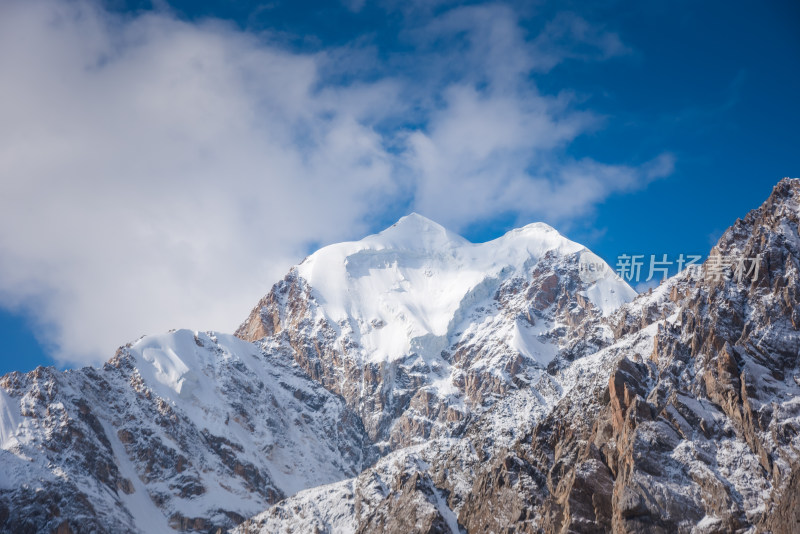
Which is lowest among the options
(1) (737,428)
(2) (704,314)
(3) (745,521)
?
(3) (745,521)

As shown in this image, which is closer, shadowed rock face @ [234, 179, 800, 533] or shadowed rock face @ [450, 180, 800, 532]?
shadowed rock face @ [450, 180, 800, 532]

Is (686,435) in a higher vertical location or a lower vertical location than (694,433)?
lower

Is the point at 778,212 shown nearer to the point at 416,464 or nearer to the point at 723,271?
the point at 723,271

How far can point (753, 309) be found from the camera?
145875 millimetres

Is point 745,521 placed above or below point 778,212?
below

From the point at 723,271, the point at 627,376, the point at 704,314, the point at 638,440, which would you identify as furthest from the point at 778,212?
the point at 638,440

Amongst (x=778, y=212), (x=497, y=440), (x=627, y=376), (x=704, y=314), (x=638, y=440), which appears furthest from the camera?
(x=497, y=440)

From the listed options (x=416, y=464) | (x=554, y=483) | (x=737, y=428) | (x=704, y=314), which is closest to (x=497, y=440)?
(x=416, y=464)

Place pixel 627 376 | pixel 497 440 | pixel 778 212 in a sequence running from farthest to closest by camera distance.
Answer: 1. pixel 497 440
2. pixel 778 212
3. pixel 627 376

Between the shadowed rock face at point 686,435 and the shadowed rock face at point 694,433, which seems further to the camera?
the shadowed rock face at point 686,435

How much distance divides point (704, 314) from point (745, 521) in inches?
1798

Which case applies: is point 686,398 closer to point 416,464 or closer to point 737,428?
point 737,428

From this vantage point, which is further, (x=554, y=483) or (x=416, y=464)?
(x=416, y=464)

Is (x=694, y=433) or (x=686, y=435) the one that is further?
(x=694, y=433)
